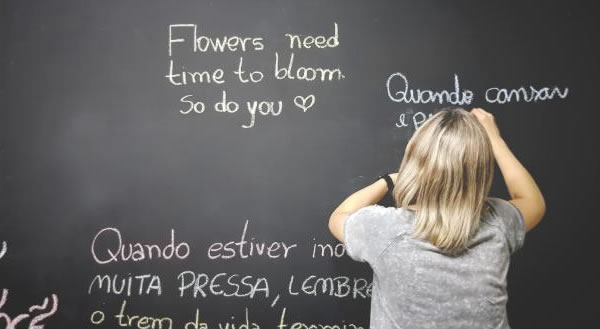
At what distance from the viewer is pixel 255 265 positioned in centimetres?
183

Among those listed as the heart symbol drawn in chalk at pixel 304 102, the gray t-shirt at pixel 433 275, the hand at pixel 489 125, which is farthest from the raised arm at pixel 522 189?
the heart symbol drawn in chalk at pixel 304 102

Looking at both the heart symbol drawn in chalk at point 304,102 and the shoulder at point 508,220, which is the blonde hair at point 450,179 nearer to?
the shoulder at point 508,220

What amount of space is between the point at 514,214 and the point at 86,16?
1.77 m

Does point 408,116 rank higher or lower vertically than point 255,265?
higher

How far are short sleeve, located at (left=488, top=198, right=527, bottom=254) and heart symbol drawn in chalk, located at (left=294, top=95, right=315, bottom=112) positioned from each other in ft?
2.71

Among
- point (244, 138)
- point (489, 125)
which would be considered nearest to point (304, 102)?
point (244, 138)

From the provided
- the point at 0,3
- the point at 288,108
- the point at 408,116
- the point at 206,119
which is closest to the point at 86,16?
the point at 0,3

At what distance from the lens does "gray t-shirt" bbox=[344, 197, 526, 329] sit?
1.11 meters

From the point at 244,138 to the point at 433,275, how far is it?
38.8 inches

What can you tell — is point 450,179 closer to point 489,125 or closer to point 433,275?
point 433,275

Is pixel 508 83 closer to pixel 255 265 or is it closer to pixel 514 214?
pixel 514 214

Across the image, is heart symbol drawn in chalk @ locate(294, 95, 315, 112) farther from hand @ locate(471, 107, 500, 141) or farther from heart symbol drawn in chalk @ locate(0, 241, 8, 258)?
heart symbol drawn in chalk @ locate(0, 241, 8, 258)

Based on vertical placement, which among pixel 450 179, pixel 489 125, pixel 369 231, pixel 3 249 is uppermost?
pixel 489 125

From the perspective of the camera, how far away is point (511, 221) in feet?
3.99
